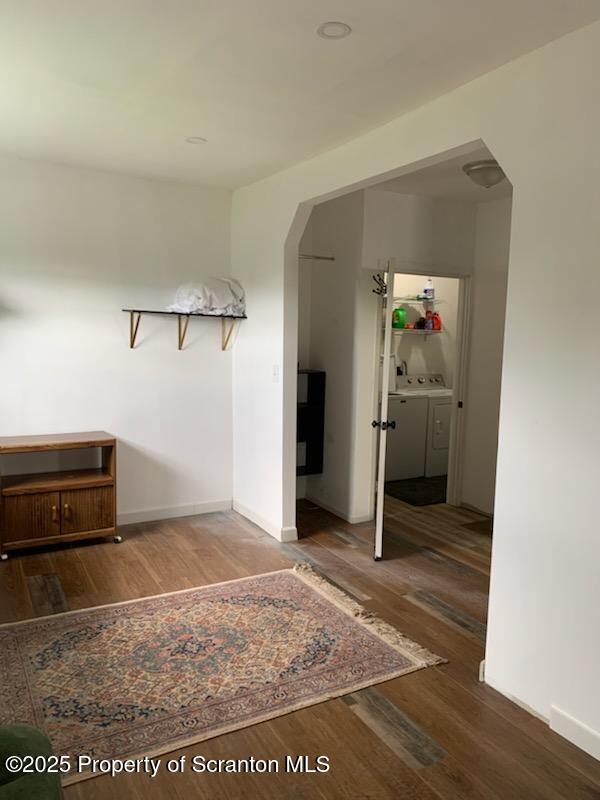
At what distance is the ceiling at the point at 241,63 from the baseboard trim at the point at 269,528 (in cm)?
255

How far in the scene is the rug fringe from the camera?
2773 millimetres

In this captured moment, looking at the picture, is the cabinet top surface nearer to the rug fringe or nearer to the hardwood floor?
the hardwood floor

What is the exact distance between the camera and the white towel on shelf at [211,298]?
445 cm

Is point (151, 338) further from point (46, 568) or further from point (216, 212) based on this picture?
point (46, 568)

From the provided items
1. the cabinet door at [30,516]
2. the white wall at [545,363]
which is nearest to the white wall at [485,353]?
the white wall at [545,363]

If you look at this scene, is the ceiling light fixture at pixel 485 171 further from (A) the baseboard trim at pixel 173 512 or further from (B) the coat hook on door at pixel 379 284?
(A) the baseboard trim at pixel 173 512

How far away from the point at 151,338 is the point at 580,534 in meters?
3.35

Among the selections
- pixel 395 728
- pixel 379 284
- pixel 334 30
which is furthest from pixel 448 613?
pixel 334 30

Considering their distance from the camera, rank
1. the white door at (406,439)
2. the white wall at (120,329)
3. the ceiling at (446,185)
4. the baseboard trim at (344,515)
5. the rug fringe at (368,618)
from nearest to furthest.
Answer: the rug fringe at (368,618)
the ceiling at (446,185)
the white wall at (120,329)
the baseboard trim at (344,515)
the white door at (406,439)

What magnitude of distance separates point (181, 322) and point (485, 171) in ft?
8.13

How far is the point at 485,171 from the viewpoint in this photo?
311 centimetres

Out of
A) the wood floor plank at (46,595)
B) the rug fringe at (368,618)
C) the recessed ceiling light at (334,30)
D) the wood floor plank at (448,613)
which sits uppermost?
the recessed ceiling light at (334,30)

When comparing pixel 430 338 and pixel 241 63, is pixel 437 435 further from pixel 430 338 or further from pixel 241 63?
pixel 241 63

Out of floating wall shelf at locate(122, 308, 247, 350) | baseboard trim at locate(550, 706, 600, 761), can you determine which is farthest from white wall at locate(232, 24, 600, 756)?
floating wall shelf at locate(122, 308, 247, 350)
